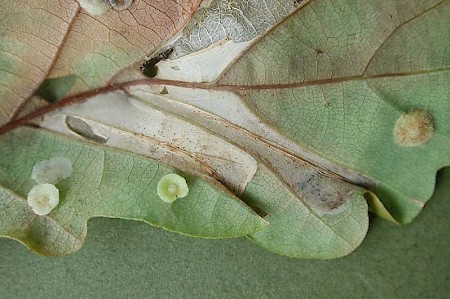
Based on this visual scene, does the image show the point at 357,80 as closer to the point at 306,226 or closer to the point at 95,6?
the point at 306,226

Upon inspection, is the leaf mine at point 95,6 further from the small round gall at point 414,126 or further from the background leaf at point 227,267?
the small round gall at point 414,126

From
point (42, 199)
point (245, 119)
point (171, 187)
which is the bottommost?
point (42, 199)

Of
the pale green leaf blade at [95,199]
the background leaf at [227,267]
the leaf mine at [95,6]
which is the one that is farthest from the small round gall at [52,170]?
the leaf mine at [95,6]

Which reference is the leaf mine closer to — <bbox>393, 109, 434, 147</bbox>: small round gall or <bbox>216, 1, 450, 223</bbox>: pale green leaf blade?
<bbox>216, 1, 450, 223</bbox>: pale green leaf blade

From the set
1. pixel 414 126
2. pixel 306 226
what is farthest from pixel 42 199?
pixel 414 126

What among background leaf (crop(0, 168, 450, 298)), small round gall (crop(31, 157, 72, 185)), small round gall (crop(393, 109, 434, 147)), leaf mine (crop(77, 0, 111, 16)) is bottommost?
background leaf (crop(0, 168, 450, 298))

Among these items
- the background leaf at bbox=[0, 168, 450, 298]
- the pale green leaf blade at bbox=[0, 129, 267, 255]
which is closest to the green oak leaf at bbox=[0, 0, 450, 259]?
the pale green leaf blade at bbox=[0, 129, 267, 255]

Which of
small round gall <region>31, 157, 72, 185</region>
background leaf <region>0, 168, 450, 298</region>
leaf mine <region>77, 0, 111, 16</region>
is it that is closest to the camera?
leaf mine <region>77, 0, 111, 16</region>
